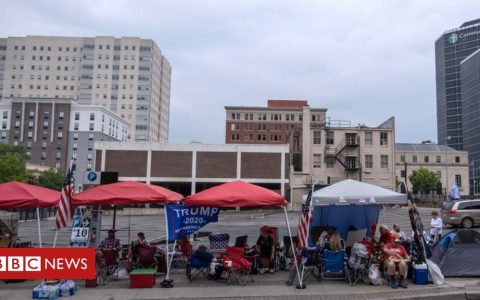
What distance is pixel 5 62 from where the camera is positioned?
144 meters

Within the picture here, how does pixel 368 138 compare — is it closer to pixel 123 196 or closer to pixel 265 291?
pixel 123 196

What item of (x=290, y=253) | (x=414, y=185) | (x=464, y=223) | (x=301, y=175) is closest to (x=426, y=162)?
(x=414, y=185)

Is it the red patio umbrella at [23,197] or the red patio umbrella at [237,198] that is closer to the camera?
the red patio umbrella at [23,197]

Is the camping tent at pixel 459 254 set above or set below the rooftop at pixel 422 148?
below

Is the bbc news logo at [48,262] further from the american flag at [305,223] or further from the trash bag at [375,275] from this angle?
the trash bag at [375,275]

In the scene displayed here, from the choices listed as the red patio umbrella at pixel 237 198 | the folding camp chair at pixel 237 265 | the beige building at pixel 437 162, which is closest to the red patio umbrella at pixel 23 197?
the red patio umbrella at pixel 237 198

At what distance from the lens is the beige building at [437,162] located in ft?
306

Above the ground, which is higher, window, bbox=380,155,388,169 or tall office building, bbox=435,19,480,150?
tall office building, bbox=435,19,480,150

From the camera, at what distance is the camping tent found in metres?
12.1

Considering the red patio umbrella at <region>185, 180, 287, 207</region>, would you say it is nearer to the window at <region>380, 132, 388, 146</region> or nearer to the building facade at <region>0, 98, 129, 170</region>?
the window at <region>380, 132, 388, 146</region>

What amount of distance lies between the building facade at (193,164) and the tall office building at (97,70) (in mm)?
78753

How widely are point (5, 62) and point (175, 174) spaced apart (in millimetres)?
105395

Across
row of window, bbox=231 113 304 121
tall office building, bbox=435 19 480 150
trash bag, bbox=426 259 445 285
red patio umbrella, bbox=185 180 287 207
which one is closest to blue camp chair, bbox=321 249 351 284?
red patio umbrella, bbox=185 180 287 207

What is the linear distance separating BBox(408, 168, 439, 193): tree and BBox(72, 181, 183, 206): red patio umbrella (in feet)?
277
